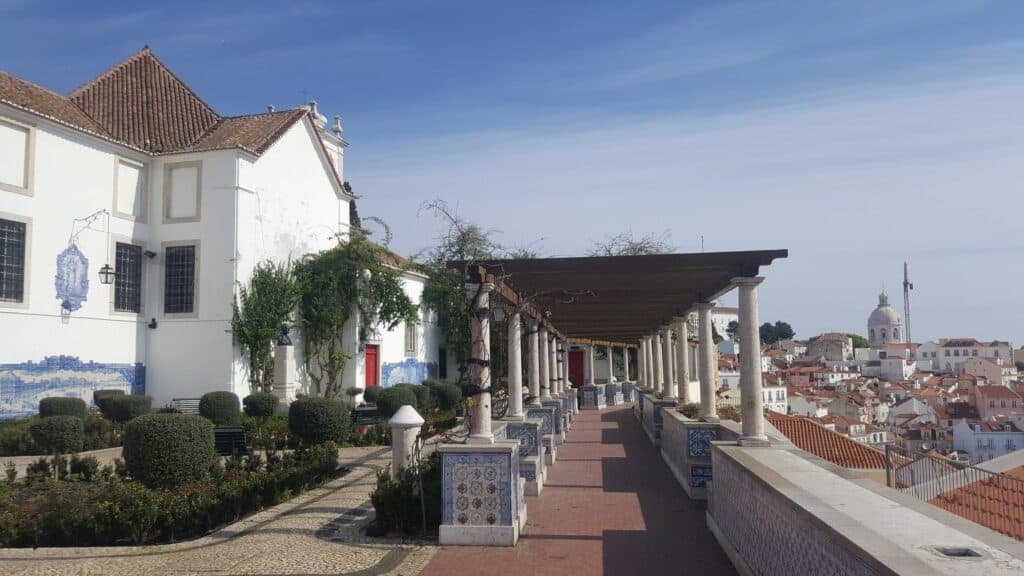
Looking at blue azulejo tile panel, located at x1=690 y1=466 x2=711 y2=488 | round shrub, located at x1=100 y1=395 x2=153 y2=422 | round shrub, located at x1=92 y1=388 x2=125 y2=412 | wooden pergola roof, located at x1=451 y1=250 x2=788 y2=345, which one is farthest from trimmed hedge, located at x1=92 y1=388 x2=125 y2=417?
blue azulejo tile panel, located at x1=690 y1=466 x2=711 y2=488

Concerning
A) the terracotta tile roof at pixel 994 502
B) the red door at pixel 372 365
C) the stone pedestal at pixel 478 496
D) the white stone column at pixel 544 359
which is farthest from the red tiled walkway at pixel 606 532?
the red door at pixel 372 365

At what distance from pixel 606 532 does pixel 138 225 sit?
59.6ft

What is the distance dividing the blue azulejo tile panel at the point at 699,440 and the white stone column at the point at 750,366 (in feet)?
5.44

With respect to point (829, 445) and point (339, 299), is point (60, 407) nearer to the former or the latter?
point (339, 299)

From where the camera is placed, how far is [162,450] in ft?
29.4

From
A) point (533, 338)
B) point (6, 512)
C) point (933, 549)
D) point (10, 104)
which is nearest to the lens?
point (933, 549)

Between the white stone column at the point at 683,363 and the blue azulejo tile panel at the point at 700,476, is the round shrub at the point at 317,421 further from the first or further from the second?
the blue azulejo tile panel at the point at 700,476

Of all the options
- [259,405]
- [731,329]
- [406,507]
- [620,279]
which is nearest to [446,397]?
[259,405]

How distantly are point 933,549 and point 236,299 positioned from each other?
19.9m

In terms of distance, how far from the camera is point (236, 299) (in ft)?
68.7

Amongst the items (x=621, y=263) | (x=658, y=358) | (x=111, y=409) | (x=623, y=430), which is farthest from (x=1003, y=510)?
(x=111, y=409)

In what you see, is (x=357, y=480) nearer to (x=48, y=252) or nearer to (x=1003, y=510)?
(x=1003, y=510)

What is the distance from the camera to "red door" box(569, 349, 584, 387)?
38.5 metres

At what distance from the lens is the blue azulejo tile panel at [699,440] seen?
32.6 ft
